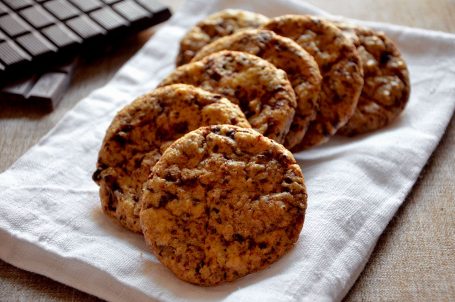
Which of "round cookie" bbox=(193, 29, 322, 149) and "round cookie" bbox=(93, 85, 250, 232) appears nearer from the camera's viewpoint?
"round cookie" bbox=(93, 85, 250, 232)

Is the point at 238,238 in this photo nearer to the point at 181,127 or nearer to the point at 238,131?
the point at 238,131

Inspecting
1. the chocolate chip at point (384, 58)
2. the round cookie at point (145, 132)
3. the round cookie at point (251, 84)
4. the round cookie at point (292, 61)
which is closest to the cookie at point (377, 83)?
the chocolate chip at point (384, 58)

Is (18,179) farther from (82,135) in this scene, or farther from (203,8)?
(203,8)

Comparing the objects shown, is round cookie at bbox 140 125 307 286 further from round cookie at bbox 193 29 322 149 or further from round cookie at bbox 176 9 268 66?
round cookie at bbox 176 9 268 66

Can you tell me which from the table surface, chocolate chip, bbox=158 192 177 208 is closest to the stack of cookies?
chocolate chip, bbox=158 192 177 208

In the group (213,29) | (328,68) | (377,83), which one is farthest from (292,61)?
(213,29)

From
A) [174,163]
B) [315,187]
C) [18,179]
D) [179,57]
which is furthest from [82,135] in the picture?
[315,187]

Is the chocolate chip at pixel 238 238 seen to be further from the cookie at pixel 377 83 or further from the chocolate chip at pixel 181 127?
the cookie at pixel 377 83
